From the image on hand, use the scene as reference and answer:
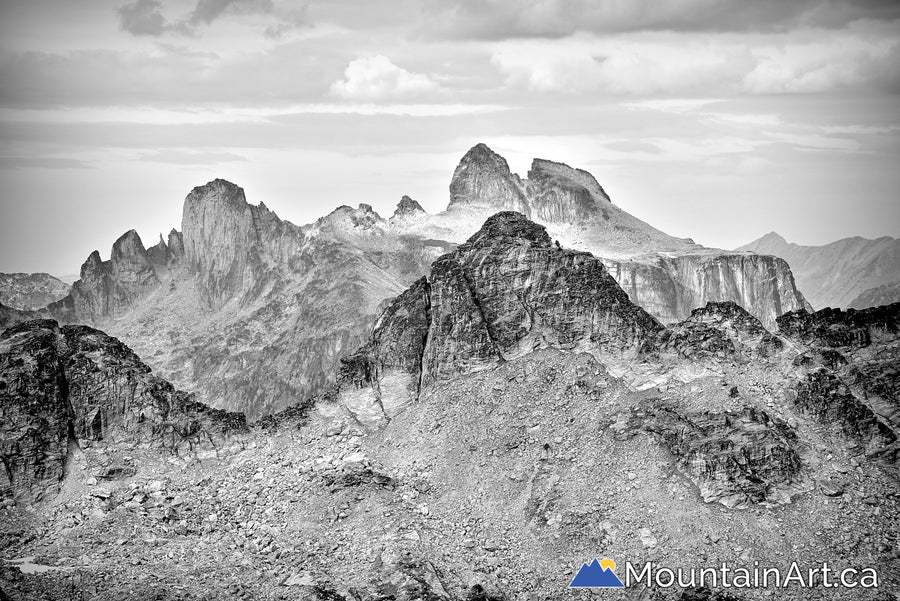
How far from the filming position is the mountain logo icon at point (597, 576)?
94875 mm

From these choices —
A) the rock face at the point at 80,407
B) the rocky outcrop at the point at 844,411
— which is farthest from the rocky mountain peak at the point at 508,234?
the rocky outcrop at the point at 844,411

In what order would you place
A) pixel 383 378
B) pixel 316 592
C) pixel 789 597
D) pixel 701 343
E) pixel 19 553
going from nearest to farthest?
pixel 789 597 < pixel 316 592 < pixel 19 553 < pixel 701 343 < pixel 383 378

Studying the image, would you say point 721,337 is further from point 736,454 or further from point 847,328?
point 736,454

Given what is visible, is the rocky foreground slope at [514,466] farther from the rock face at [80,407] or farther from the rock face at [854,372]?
the rock face at [80,407]

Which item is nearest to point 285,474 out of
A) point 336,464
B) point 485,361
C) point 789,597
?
point 336,464

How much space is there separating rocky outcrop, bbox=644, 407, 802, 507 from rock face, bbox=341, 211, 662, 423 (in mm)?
13827

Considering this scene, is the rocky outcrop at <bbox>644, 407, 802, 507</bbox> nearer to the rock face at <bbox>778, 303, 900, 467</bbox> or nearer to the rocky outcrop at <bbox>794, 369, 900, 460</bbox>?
the rocky outcrop at <bbox>794, 369, 900, 460</bbox>

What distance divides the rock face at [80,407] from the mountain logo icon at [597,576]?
42.9 metres

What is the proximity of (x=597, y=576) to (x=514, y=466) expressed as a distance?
55.1 feet

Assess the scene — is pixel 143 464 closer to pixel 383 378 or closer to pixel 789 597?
pixel 383 378

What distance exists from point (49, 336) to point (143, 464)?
1980 centimetres

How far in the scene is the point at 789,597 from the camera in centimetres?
8994

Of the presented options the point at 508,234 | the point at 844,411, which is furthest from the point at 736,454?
the point at 508,234

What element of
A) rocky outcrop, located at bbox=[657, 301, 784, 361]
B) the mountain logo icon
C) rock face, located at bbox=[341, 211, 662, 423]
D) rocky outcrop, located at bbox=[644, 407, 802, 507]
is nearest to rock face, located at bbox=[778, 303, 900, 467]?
rocky outcrop, located at bbox=[657, 301, 784, 361]
